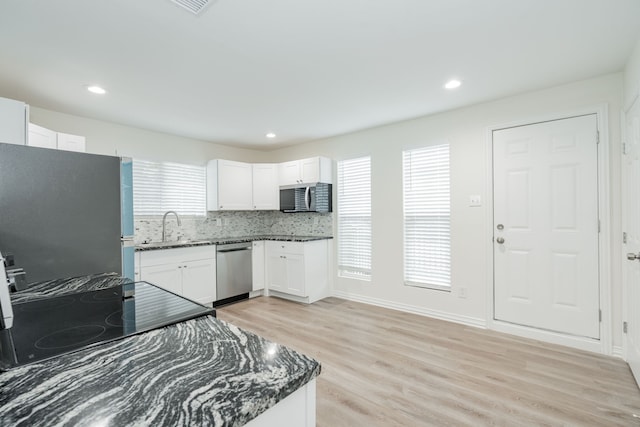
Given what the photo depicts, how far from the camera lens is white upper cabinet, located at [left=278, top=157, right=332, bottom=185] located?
428cm

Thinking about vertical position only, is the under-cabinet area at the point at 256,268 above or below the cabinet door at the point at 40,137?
below

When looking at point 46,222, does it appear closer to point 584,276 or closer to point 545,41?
point 545,41

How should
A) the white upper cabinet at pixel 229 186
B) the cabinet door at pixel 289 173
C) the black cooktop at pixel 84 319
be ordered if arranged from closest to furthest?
the black cooktop at pixel 84 319 < the white upper cabinet at pixel 229 186 < the cabinet door at pixel 289 173

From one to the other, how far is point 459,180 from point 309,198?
198 centimetres

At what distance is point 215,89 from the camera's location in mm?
2723

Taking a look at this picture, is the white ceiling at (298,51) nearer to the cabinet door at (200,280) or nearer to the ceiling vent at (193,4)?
the ceiling vent at (193,4)

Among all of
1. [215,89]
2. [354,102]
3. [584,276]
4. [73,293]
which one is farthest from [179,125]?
[584,276]

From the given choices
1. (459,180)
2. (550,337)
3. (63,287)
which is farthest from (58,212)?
(550,337)

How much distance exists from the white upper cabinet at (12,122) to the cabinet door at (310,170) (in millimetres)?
2955

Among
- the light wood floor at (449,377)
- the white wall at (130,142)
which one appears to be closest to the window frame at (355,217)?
the light wood floor at (449,377)

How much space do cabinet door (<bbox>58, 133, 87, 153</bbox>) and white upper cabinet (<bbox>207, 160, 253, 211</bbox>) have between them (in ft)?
5.64

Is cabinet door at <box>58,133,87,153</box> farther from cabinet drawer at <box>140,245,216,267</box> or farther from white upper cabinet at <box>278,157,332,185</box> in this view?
white upper cabinet at <box>278,157,332,185</box>

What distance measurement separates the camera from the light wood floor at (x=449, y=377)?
1.82m

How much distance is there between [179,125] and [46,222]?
2328 millimetres
